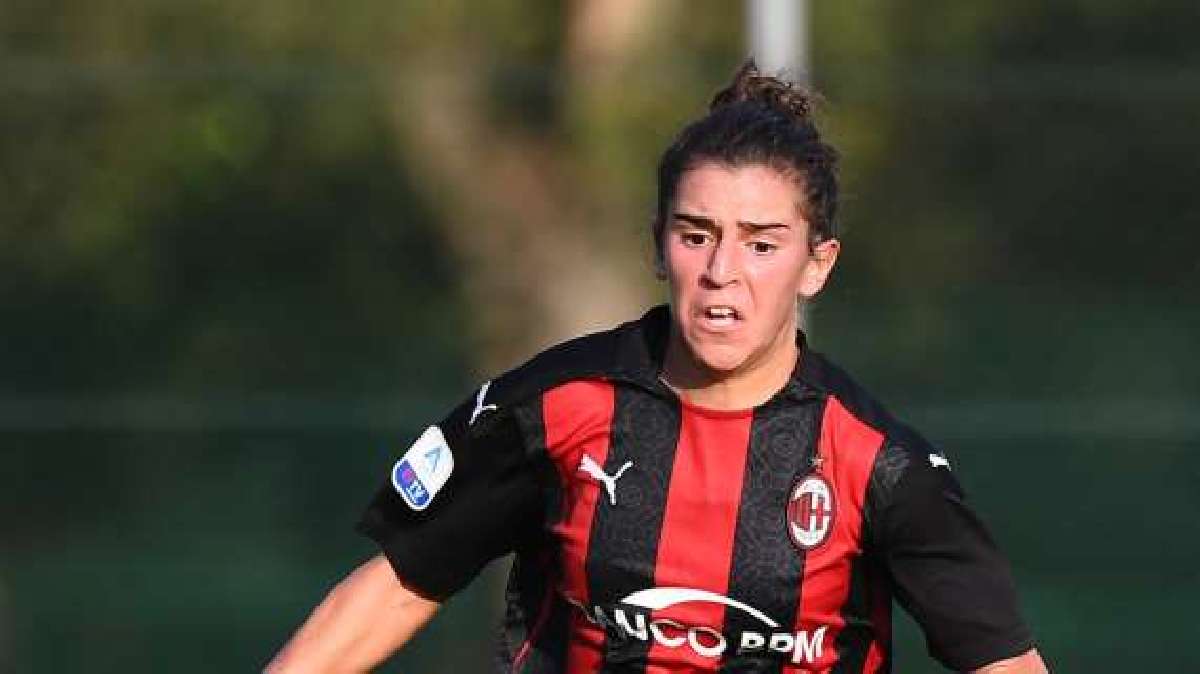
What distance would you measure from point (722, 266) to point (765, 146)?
181 mm

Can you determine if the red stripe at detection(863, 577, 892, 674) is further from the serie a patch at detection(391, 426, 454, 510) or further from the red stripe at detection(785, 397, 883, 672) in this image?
the serie a patch at detection(391, 426, 454, 510)

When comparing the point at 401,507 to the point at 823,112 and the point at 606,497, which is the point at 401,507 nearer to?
the point at 606,497

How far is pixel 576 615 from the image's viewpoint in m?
3.59

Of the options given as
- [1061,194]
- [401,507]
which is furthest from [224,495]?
[401,507]

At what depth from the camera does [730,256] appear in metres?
3.40

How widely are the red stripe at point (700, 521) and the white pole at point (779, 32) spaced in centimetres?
378

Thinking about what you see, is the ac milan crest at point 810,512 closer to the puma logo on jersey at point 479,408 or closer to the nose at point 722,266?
the nose at point 722,266

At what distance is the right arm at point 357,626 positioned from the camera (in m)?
3.62

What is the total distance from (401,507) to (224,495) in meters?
4.15

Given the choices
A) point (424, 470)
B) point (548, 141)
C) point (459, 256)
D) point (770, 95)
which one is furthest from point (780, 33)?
point (424, 470)

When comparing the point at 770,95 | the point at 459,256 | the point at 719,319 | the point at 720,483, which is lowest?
the point at 459,256

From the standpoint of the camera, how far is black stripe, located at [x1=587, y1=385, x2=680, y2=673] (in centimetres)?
352

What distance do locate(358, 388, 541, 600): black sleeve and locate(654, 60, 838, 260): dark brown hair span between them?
1.12 ft

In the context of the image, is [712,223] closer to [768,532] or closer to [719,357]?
[719,357]
